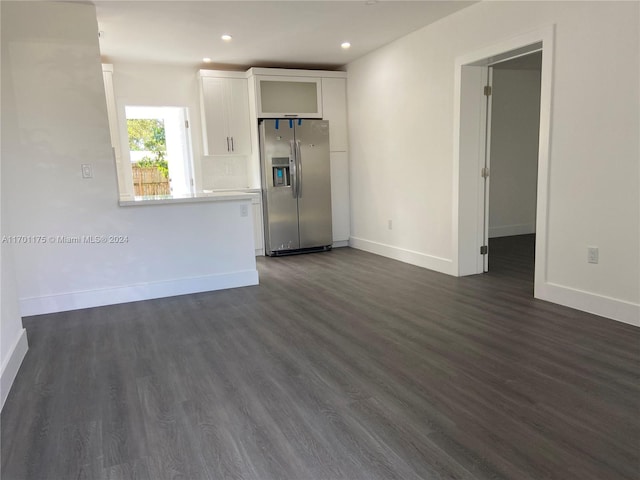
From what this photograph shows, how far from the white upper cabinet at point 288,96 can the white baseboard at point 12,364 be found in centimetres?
400

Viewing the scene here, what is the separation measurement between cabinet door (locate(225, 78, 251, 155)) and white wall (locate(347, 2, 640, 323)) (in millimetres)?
2198

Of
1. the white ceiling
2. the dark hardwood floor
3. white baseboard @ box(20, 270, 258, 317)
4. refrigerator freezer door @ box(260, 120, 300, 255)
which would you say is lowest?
the dark hardwood floor

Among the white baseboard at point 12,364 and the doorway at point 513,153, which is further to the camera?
the doorway at point 513,153

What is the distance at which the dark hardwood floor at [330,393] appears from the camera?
172cm

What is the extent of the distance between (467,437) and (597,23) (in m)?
2.88

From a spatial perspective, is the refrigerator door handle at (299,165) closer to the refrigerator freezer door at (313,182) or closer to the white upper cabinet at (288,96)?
the refrigerator freezer door at (313,182)

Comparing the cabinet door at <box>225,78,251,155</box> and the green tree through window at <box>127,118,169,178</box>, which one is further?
the green tree through window at <box>127,118,169,178</box>

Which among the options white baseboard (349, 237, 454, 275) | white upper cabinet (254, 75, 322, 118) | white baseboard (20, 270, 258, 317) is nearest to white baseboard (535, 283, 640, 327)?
white baseboard (349, 237, 454, 275)

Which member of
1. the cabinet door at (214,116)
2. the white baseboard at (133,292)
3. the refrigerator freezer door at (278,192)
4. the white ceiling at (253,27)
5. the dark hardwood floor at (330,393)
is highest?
the white ceiling at (253,27)

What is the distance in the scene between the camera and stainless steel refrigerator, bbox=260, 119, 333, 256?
586 centimetres

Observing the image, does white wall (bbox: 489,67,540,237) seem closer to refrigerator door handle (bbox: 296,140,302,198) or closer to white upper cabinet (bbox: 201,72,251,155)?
A: refrigerator door handle (bbox: 296,140,302,198)

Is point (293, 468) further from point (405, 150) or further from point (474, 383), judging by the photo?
point (405, 150)

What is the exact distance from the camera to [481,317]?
327cm

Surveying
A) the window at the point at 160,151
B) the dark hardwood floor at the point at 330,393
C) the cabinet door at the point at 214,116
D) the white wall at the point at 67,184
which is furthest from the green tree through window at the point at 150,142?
the dark hardwood floor at the point at 330,393
